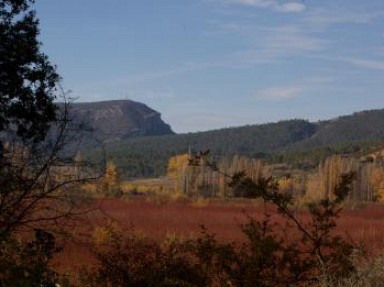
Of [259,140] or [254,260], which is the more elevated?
[259,140]

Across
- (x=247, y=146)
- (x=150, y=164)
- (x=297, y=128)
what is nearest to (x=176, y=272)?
(x=150, y=164)

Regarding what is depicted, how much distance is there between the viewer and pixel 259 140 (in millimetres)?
164125

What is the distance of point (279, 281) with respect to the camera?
730 cm

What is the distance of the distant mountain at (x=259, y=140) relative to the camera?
137750 mm

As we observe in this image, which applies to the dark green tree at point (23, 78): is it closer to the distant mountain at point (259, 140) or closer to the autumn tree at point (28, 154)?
the autumn tree at point (28, 154)

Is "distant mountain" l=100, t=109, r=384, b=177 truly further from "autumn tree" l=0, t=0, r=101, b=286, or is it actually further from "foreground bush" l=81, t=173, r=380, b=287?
"foreground bush" l=81, t=173, r=380, b=287

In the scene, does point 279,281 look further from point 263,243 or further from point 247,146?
point 247,146

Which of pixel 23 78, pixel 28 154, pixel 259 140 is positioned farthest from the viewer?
pixel 259 140

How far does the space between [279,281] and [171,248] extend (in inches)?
91.1

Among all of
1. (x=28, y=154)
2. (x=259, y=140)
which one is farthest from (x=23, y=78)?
(x=259, y=140)

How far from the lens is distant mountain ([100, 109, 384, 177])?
13775 cm

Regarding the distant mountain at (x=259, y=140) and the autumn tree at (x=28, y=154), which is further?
the distant mountain at (x=259, y=140)

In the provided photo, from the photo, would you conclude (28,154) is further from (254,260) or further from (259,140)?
(259,140)

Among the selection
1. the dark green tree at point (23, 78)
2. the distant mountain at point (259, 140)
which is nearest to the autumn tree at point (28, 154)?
the dark green tree at point (23, 78)
